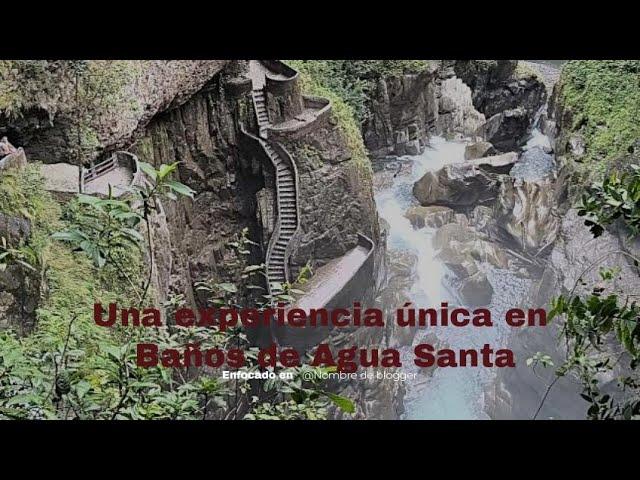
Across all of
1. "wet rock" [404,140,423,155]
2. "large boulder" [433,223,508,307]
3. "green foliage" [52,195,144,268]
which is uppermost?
"green foliage" [52,195,144,268]

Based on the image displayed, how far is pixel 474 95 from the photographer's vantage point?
16.4 feet

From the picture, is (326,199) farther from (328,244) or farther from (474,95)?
(474,95)

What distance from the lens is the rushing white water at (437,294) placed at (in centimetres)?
385

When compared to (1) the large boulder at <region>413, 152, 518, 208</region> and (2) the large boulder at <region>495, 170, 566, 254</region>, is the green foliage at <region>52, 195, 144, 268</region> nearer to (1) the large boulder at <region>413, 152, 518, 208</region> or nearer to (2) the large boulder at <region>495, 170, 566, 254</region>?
(1) the large boulder at <region>413, 152, 518, 208</region>

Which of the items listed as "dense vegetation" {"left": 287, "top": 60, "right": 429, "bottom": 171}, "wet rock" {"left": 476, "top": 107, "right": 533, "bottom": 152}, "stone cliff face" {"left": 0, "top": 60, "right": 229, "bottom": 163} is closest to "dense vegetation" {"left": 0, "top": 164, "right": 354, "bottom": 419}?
"stone cliff face" {"left": 0, "top": 60, "right": 229, "bottom": 163}

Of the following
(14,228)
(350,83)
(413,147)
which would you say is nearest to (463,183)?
(413,147)

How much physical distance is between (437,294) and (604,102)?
6.01ft

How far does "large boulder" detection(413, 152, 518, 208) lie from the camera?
502cm

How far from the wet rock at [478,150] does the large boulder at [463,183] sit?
0.04 m

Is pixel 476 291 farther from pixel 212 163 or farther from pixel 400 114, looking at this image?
pixel 212 163

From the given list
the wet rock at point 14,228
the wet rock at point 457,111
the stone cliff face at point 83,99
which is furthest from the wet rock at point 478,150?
the wet rock at point 14,228

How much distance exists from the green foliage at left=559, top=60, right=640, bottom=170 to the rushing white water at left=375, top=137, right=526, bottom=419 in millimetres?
950
